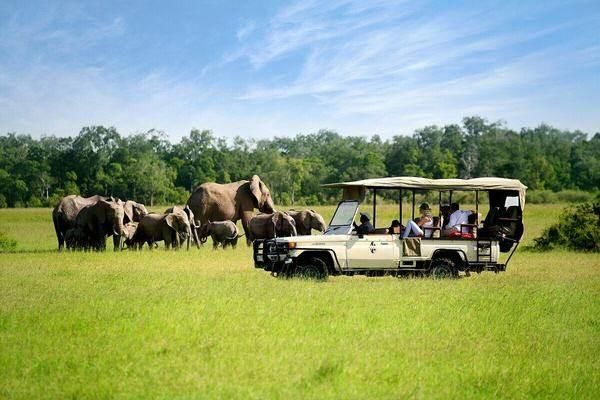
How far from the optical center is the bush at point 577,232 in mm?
28953

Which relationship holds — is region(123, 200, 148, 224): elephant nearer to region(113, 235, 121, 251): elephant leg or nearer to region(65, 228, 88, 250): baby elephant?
region(113, 235, 121, 251): elephant leg

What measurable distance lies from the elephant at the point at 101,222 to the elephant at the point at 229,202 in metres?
5.17

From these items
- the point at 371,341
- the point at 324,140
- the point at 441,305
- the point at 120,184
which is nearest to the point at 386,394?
the point at 371,341

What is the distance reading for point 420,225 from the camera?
60.0ft

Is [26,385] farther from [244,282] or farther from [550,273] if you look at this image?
[550,273]

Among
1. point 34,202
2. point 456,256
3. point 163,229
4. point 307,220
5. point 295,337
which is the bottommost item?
point 295,337

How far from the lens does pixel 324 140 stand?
18325cm

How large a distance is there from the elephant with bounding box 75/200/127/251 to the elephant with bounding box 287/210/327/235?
21.6ft

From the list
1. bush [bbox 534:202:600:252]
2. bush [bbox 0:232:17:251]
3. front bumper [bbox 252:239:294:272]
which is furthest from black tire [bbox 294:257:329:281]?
bush [bbox 0:232:17:251]

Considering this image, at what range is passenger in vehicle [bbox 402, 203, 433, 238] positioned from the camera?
57.4 ft

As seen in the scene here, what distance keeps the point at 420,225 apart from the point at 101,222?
14356mm

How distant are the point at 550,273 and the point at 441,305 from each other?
7.47 metres

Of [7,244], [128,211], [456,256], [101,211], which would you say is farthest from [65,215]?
[456,256]

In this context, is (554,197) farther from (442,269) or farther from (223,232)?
(442,269)
